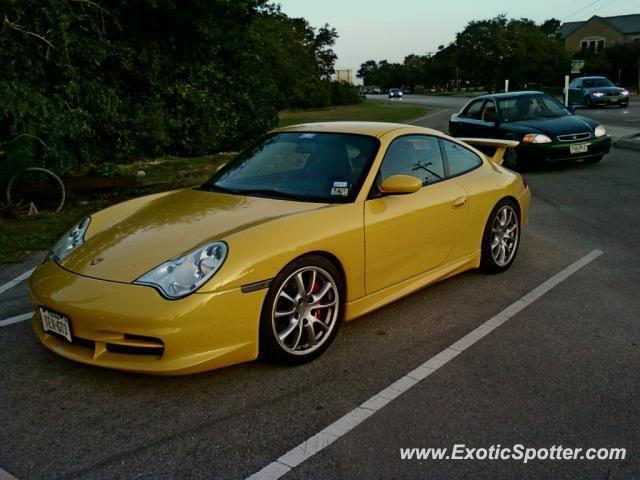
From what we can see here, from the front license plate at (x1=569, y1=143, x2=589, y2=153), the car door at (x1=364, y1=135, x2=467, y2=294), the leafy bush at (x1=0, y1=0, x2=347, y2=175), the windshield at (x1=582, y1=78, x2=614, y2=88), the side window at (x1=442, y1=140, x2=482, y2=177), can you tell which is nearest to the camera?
the car door at (x1=364, y1=135, x2=467, y2=294)

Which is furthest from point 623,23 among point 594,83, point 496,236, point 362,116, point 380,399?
point 380,399

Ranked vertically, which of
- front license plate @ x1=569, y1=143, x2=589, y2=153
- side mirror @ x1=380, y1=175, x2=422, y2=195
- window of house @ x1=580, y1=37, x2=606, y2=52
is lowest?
front license plate @ x1=569, y1=143, x2=589, y2=153

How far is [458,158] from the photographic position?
17.6ft

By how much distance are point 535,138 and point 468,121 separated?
196cm

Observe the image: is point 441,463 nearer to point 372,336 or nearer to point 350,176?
point 372,336

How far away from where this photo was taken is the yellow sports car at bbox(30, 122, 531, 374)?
133 inches

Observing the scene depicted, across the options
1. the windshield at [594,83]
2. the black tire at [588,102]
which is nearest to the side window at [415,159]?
the black tire at [588,102]

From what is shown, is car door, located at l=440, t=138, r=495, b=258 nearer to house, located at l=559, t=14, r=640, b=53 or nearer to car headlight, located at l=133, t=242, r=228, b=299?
car headlight, located at l=133, t=242, r=228, b=299

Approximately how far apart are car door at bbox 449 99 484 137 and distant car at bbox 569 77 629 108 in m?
20.4

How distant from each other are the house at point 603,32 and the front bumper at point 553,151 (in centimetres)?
8632

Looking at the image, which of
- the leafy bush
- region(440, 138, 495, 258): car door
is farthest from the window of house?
region(440, 138, 495, 258): car door

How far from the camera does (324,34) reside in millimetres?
56219

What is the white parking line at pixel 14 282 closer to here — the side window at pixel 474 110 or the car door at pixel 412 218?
the car door at pixel 412 218

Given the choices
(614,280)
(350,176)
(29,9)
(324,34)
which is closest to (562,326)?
(614,280)
